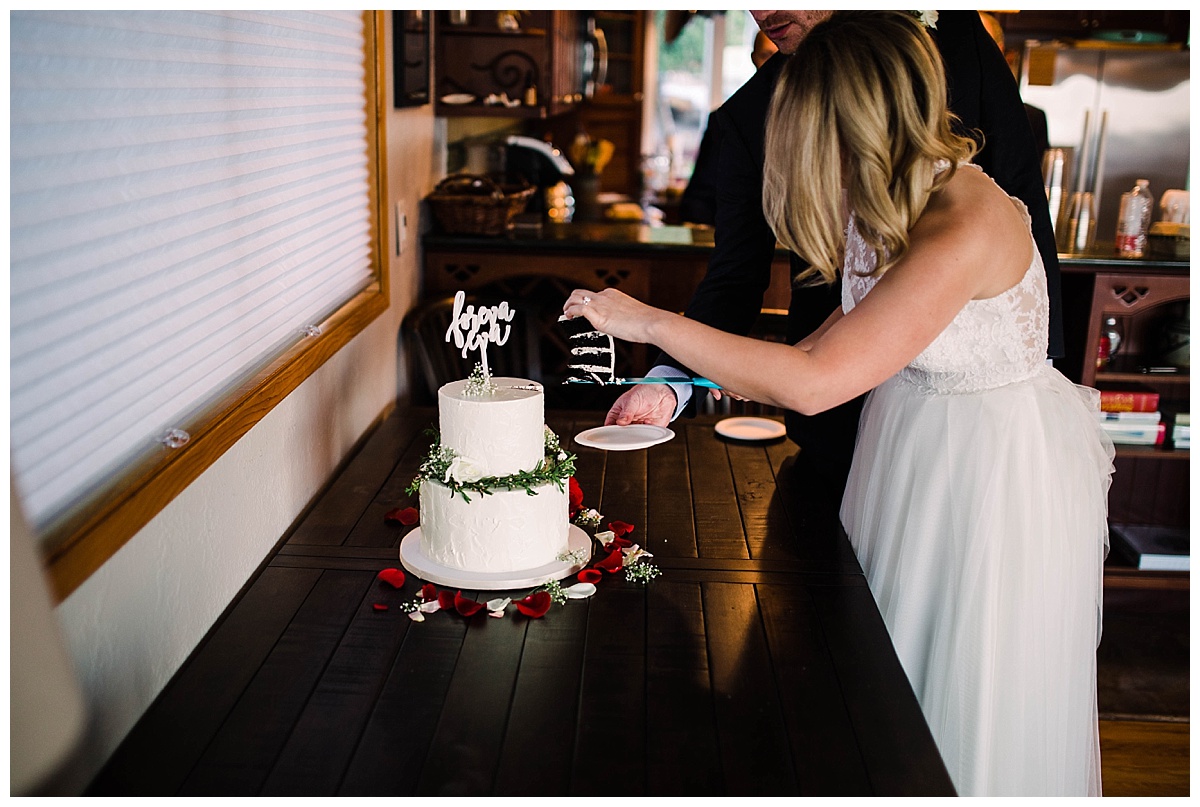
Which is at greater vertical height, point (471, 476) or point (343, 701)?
point (471, 476)

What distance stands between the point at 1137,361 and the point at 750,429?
1.80 meters

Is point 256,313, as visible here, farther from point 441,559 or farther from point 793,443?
point 793,443

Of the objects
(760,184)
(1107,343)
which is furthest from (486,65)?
(1107,343)

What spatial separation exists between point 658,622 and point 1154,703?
213 cm

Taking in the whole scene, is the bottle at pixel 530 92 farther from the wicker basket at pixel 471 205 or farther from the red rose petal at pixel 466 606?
the red rose petal at pixel 466 606

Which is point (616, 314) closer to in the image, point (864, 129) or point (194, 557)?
point (864, 129)

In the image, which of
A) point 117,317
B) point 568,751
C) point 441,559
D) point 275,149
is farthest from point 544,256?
point 568,751

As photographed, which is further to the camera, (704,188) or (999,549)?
(704,188)

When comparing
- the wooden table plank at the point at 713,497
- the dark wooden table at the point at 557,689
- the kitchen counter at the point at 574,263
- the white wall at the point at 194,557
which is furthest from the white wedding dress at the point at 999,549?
the kitchen counter at the point at 574,263

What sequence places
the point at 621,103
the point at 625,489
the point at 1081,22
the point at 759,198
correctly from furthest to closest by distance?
1. the point at 621,103
2. the point at 1081,22
3. the point at 759,198
4. the point at 625,489

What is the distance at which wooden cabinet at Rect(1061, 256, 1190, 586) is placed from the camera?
305 centimetres

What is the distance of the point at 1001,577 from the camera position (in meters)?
1.60

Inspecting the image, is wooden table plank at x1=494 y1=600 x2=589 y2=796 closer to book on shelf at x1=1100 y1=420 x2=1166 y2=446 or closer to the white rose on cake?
the white rose on cake

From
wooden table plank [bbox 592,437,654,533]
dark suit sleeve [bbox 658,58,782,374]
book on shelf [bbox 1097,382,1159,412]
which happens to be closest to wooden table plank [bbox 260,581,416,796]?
wooden table plank [bbox 592,437,654,533]
